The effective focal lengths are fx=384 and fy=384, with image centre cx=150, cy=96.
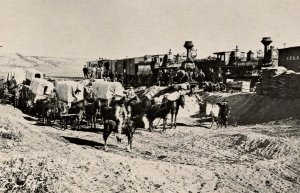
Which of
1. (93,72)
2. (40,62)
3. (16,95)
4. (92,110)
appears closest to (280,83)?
(92,110)

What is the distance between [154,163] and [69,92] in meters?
13.0

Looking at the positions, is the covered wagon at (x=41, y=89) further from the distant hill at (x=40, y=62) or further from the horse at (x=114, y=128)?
Result: the distant hill at (x=40, y=62)

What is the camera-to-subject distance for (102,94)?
84.6ft

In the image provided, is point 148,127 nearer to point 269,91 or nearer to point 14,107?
point 269,91

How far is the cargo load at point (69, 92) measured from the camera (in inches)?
985

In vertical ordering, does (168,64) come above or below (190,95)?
above

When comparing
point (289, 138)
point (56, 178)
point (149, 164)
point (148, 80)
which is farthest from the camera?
point (148, 80)

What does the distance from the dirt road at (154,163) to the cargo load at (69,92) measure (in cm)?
485

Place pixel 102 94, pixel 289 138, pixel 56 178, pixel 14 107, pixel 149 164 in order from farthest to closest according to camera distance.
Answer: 1. pixel 14 107
2. pixel 102 94
3. pixel 289 138
4. pixel 149 164
5. pixel 56 178

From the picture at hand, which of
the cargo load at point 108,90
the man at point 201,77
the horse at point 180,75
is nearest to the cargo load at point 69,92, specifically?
the cargo load at point 108,90

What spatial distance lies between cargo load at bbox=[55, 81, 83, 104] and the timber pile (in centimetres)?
1270

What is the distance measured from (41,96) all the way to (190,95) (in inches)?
505

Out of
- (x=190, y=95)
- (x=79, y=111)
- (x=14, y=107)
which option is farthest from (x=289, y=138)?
(x=14, y=107)

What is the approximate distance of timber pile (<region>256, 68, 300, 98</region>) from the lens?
2442 centimetres
